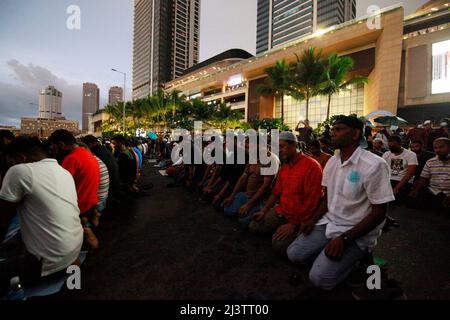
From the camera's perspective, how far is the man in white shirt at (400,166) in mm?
5395

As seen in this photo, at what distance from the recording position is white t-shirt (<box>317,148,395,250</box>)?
2123 millimetres

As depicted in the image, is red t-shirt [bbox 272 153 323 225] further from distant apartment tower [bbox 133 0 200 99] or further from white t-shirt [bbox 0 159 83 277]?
distant apartment tower [bbox 133 0 200 99]

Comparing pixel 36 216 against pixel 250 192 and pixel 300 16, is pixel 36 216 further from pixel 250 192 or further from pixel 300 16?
pixel 300 16

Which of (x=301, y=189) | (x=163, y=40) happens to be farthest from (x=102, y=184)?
(x=163, y=40)

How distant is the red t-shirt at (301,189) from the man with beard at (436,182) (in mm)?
3702

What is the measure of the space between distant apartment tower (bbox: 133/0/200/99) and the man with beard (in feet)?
402

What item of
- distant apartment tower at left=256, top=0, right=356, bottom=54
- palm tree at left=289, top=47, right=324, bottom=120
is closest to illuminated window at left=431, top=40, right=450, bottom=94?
palm tree at left=289, top=47, right=324, bottom=120

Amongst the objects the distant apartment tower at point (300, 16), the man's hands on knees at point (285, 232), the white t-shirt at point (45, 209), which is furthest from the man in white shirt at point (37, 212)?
the distant apartment tower at point (300, 16)

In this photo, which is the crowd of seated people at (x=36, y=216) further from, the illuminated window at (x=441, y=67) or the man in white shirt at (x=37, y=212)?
the illuminated window at (x=441, y=67)

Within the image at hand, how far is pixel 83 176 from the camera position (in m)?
3.46

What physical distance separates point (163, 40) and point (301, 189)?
135m

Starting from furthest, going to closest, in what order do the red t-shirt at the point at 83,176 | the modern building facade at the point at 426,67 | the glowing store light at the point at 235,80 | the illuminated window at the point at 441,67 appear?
the glowing store light at the point at 235,80 < the modern building facade at the point at 426,67 < the illuminated window at the point at 441,67 < the red t-shirt at the point at 83,176

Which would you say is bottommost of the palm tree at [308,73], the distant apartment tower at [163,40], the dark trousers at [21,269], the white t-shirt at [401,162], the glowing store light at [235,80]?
the dark trousers at [21,269]
